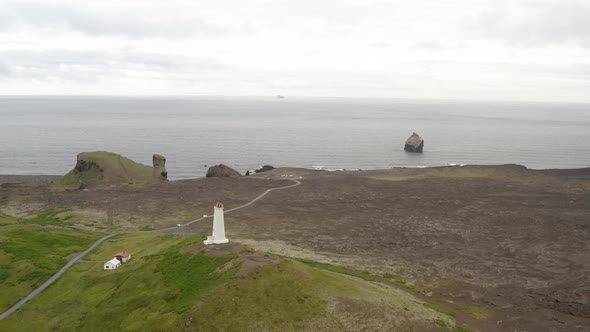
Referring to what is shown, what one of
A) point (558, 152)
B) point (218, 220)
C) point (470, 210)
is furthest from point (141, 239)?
point (558, 152)

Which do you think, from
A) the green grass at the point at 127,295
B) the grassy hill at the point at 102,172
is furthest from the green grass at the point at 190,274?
the grassy hill at the point at 102,172

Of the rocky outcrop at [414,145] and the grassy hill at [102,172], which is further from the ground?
the rocky outcrop at [414,145]

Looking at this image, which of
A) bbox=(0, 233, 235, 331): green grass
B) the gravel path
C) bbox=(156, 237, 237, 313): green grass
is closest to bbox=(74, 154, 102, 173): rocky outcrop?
the gravel path

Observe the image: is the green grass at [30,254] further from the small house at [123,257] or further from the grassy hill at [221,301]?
the small house at [123,257]

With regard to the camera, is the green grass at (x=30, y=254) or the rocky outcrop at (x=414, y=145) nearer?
the green grass at (x=30, y=254)

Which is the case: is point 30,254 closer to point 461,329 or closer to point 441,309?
point 441,309

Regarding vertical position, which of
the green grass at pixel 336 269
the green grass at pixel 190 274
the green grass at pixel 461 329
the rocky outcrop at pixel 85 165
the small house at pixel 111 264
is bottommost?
the green grass at pixel 336 269

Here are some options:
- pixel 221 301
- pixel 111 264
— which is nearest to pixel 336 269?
pixel 221 301
